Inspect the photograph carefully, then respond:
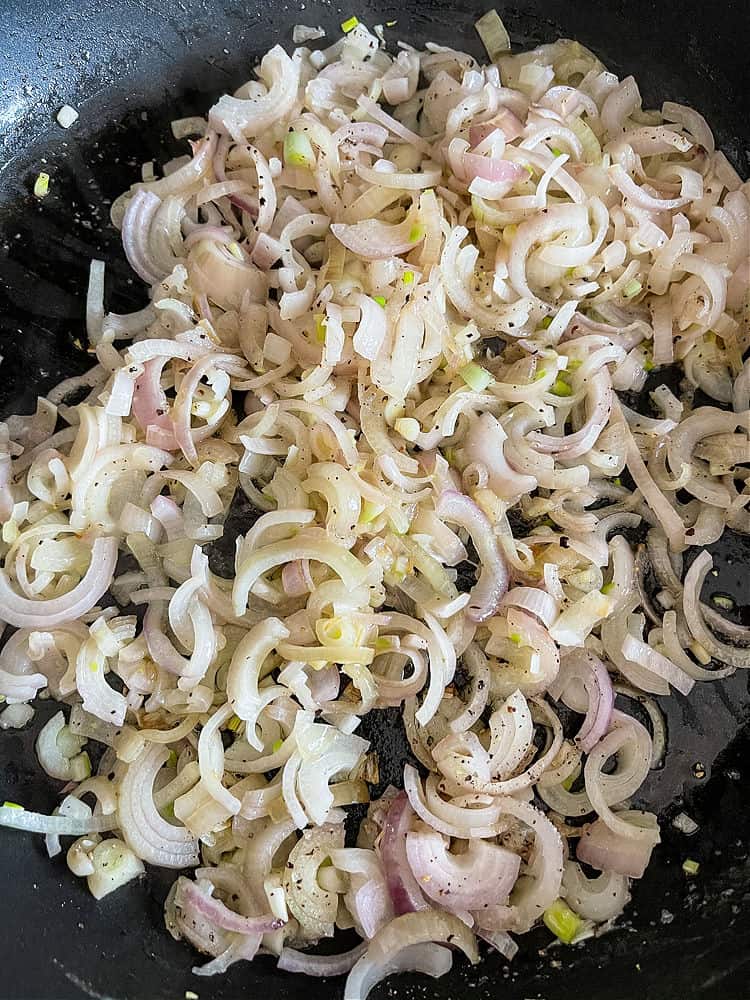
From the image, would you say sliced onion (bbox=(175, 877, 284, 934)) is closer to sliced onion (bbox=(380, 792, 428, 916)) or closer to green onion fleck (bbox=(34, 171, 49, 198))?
sliced onion (bbox=(380, 792, 428, 916))

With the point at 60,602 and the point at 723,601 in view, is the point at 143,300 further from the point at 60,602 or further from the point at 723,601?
the point at 723,601

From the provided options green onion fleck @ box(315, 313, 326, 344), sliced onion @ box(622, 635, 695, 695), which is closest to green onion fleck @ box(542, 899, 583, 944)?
sliced onion @ box(622, 635, 695, 695)

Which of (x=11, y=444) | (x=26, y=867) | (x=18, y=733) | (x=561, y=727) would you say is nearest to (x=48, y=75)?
(x=11, y=444)

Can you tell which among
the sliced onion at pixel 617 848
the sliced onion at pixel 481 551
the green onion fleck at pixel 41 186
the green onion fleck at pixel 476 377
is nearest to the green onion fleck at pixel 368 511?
the sliced onion at pixel 481 551

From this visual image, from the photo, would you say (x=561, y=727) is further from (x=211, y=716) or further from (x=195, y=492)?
(x=195, y=492)

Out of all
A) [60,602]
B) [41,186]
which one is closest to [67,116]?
[41,186]

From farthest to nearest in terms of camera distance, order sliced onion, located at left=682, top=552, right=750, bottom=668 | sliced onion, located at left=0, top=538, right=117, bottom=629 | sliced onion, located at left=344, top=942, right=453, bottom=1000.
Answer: sliced onion, located at left=682, top=552, right=750, bottom=668 → sliced onion, located at left=0, top=538, right=117, bottom=629 → sliced onion, located at left=344, top=942, right=453, bottom=1000
